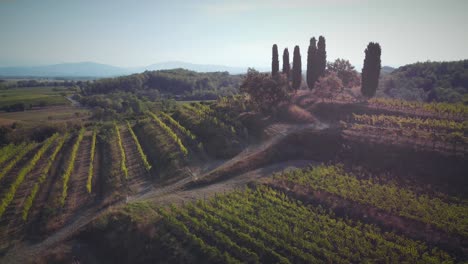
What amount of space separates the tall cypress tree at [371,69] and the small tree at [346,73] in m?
6.30

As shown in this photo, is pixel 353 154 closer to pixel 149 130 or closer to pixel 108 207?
pixel 108 207

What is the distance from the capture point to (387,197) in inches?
845

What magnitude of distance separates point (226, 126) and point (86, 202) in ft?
60.8

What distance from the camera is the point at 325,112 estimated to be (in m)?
40.6

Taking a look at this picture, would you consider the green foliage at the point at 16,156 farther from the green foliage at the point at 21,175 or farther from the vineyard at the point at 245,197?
the green foliage at the point at 21,175

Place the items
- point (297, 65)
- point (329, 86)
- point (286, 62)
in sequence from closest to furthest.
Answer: point (329, 86) < point (297, 65) < point (286, 62)

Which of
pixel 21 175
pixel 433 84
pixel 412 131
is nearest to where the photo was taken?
pixel 21 175

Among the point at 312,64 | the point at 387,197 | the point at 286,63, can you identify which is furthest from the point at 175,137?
the point at 312,64

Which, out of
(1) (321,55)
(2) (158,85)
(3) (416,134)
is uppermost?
(1) (321,55)

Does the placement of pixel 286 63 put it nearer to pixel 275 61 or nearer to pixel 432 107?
pixel 275 61

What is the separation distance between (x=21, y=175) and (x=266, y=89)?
30.9 metres

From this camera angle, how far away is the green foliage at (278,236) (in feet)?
52.0

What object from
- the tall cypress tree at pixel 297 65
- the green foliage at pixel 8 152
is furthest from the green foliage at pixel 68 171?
the tall cypress tree at pixel 297 65

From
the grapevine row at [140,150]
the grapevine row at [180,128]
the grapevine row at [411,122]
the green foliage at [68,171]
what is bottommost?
the green foliage at [68,171]
